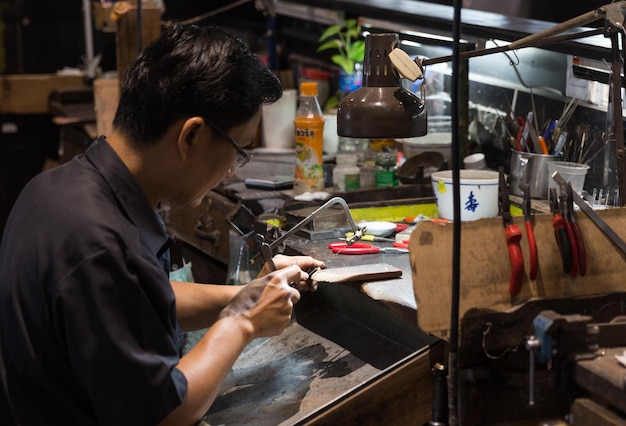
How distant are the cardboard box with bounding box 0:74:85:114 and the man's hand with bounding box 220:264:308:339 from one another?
191 inches

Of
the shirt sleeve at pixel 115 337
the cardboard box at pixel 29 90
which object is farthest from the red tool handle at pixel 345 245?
the cardboard box at pixel 29 90

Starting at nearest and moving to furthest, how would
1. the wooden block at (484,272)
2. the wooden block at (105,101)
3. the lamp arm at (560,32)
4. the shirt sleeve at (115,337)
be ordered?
the shirt sleeve at (115,337), the wooden block at (484,272), the lamp arm at (560,32), the wooden block at (105,101)

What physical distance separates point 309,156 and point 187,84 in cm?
147

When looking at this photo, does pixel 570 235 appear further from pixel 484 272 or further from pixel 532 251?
pixel 484 272

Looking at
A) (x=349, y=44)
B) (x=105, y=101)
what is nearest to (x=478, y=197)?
(x=349, y=44)

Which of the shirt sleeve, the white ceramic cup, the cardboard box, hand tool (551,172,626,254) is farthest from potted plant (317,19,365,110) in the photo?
the cardboard box

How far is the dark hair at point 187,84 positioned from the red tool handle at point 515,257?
55 centimetres

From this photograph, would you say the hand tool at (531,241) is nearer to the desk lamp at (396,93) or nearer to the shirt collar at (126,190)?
the desk lamp at (396,93)

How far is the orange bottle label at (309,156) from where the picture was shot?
3.07 metres

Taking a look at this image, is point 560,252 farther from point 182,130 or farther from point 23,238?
point 23,238

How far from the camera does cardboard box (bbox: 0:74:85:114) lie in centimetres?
628

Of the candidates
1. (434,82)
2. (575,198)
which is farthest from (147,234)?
(434,82)

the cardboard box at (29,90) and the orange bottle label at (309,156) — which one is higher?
the cardboard box at (29,90)

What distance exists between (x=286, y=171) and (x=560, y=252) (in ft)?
6.38
